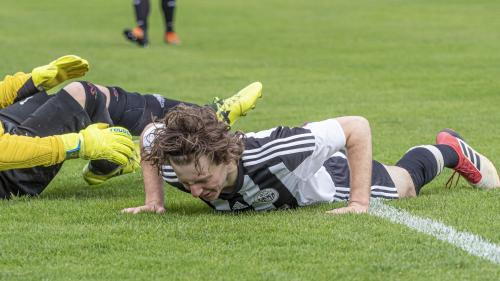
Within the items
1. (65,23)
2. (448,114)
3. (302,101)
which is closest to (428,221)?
(448,114)

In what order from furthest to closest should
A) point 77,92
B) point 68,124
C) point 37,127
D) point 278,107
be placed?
1. point 278,107
2. point 77,92
3. point 68,124
4. point 37,127

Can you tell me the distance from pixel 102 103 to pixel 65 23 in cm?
1616

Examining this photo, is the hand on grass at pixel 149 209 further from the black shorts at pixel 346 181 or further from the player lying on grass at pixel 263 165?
the black shorts at pixel 346 181

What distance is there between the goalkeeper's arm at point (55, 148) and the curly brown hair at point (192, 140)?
28.9 inches

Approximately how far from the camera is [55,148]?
20.0 feet

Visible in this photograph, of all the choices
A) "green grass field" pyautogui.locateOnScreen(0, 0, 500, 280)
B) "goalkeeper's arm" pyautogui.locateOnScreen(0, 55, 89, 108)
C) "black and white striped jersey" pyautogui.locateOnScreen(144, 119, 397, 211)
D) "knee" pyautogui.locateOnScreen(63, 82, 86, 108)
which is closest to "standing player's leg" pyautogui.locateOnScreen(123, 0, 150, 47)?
"green grass field" pyautogui.locateOnScreen(0, 0, 500, 280)

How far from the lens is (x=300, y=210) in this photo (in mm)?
5926

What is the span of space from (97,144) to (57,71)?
1483mm

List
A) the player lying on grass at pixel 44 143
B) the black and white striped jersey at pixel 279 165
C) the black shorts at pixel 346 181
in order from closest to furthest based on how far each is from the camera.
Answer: the black and white striped jersey at pixel 279 165, the player lying on grass at pixel 44 143, the black shorts at pixel 346 181

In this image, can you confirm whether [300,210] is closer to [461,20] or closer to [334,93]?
[334,93]

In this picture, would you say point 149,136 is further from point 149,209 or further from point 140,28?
point 140,28

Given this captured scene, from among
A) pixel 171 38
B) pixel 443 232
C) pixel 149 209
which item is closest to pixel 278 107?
pixel 149 209

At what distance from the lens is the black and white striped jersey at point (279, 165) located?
18.6 ft

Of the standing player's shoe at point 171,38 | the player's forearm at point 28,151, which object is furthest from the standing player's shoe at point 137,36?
the player's forearm at point 28,151
